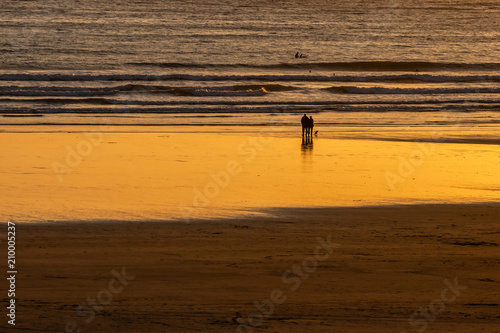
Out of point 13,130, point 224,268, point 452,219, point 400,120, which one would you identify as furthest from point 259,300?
point 400,120

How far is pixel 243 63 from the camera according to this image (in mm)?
51781

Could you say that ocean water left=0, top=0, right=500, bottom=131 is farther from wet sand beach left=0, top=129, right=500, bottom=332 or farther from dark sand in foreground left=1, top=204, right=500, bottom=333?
dark sand in foreground left=1, top=204, right=500, bottom=333

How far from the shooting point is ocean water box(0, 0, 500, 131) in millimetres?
29266

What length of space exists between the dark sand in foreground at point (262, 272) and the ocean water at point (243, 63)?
48.5 ft

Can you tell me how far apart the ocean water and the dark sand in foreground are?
14787mm

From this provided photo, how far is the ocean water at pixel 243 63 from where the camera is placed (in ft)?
96.0

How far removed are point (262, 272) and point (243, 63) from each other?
44457mm

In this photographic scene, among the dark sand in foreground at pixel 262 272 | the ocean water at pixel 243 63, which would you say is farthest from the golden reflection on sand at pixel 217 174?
the ocean water at pixel 243 63

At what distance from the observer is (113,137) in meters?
20.4

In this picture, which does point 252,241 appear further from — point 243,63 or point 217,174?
point 243,63

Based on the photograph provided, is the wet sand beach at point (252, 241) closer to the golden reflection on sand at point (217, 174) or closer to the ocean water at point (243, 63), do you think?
the golden reflection on sand at point (217, 174)

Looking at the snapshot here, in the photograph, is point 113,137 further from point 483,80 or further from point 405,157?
point 483,80

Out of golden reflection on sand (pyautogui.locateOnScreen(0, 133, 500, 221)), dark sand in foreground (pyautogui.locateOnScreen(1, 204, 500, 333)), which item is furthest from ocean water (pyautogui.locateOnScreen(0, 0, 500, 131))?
dark sand in foreground (pyautogui.locateOnScreen(1, 204, 500, 333))

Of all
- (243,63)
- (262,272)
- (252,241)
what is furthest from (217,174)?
(243,63)
